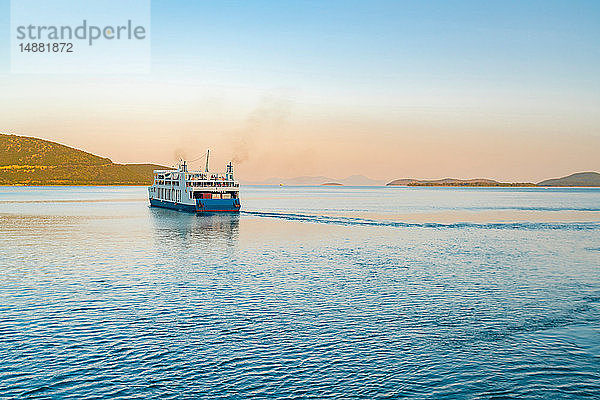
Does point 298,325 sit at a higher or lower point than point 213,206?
lower

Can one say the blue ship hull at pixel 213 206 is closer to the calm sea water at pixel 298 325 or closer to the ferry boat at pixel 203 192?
the ferry boat at pixel 203 192

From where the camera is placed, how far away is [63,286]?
2772 centimetres

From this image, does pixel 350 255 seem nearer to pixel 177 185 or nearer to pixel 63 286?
pixel 63 286

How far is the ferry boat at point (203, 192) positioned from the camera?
3819 inches

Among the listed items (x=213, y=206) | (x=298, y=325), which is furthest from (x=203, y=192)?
(x=298, y=325)

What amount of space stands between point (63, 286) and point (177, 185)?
83.7 meters

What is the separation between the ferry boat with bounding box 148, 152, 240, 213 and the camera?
97.0 m

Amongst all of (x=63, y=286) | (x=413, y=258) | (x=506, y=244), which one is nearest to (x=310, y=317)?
(x=63, y=286)

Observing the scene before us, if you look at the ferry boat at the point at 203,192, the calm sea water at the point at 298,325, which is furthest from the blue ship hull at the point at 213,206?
the calm sea water at the point at 298,325

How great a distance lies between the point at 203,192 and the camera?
9931 cm

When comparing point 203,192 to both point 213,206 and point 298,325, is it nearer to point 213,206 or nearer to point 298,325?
point 213,206

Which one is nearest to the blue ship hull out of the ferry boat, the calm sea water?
the ferry boat

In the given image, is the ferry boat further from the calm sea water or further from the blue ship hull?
the calm sea water

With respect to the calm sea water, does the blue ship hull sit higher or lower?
higher
